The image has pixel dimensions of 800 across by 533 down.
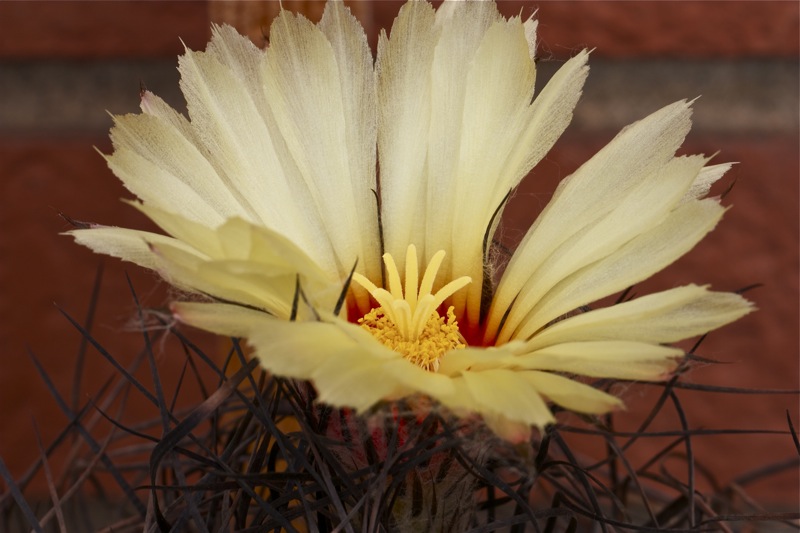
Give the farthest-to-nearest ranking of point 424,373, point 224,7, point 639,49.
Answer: point 639,49, point 224,7, point 424,373

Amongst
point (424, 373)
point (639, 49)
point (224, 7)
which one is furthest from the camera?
point (639, 49)

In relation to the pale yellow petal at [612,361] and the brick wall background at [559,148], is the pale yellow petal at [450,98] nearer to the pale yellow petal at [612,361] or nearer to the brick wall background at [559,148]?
the pale yellow petal at [612,361]

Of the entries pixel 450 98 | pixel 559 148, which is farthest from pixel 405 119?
pixel 559 148

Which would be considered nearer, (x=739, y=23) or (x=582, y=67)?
(x=582, y=67)

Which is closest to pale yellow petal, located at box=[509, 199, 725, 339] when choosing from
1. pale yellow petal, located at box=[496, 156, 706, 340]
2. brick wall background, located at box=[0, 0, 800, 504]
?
pale yellow petal, located at box=[496, 156, 706, 340]

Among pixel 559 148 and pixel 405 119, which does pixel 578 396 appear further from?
pixel 559 148

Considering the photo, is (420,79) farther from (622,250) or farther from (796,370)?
(796,370)

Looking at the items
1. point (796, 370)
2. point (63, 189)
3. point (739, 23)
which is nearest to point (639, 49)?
point (739, 23)

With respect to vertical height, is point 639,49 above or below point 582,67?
above
